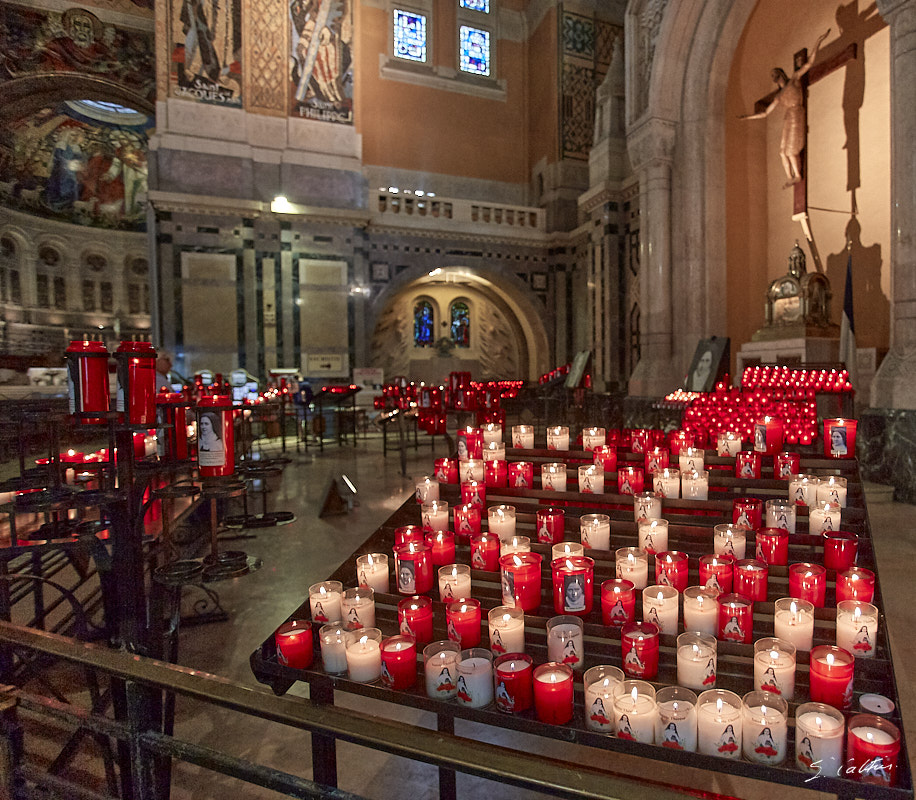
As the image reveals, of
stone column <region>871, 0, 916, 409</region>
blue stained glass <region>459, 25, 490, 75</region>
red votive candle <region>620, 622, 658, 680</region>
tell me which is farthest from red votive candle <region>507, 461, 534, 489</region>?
blue stained glass <region>459, 25, 490, 75</region>

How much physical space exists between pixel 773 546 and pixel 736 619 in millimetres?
426

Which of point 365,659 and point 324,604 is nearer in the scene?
point 365,659

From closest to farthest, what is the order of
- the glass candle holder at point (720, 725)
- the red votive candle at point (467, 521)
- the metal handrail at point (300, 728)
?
the metal handrail at point (300, 728) → the glass candle holder at point (720, 725) → the red votive candle at point (467, 521)

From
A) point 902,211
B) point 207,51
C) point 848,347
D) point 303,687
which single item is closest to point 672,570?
point 303,687

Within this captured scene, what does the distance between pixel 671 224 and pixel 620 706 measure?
10.4 meters

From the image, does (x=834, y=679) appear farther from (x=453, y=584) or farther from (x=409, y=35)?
(x=409, y=35)

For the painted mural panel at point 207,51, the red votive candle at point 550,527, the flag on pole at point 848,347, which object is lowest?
the red votive candle at point 550,527

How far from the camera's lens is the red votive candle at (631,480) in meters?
2.31

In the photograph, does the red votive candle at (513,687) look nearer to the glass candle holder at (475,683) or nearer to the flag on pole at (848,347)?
the glass candle holder at (475,683)

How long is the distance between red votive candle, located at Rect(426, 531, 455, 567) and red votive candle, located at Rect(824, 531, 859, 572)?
119 cm

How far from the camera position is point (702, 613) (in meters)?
Result: 1.55

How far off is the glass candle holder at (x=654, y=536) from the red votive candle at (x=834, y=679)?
0.65 m

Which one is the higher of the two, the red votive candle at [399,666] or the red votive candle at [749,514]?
the red votive candle at [749,514]

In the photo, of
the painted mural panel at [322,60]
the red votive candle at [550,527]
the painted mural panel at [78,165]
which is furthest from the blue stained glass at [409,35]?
the red votive candle at [550,527]
